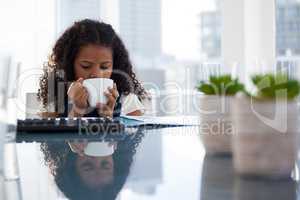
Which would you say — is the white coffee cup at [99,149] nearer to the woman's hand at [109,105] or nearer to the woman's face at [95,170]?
the woman's face at [95,170]

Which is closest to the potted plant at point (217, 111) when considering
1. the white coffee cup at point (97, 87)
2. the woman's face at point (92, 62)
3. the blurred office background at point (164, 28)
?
the white coffee cup at point (97, 87)

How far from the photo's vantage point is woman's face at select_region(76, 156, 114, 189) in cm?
43

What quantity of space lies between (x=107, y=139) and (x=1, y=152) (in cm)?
28

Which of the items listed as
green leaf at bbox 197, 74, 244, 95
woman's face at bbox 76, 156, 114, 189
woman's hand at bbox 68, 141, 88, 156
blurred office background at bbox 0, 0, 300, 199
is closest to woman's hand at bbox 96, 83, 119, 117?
woman's hand at bbox 68, 141, 88, 156

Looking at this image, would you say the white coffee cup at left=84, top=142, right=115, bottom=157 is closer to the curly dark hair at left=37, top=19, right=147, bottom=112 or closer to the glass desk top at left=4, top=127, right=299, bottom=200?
the glass desk top at left=4, top=127, right=299, bottom=200

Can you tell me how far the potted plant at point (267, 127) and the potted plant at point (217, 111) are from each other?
0.02 m

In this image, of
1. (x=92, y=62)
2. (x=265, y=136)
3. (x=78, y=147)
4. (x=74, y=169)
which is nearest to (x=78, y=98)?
(x=92, y=62)

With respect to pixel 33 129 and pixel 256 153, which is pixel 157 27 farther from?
pixel 256 153

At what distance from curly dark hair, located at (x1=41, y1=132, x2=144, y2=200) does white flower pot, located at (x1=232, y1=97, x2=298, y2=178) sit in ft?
0.43

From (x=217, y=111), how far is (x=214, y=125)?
0.08 ft

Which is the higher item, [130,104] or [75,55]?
[75,55]

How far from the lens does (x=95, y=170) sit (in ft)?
1.65

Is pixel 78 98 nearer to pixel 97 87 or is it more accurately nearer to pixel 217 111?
pixel 97 87

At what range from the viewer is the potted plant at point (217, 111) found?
429 mm
